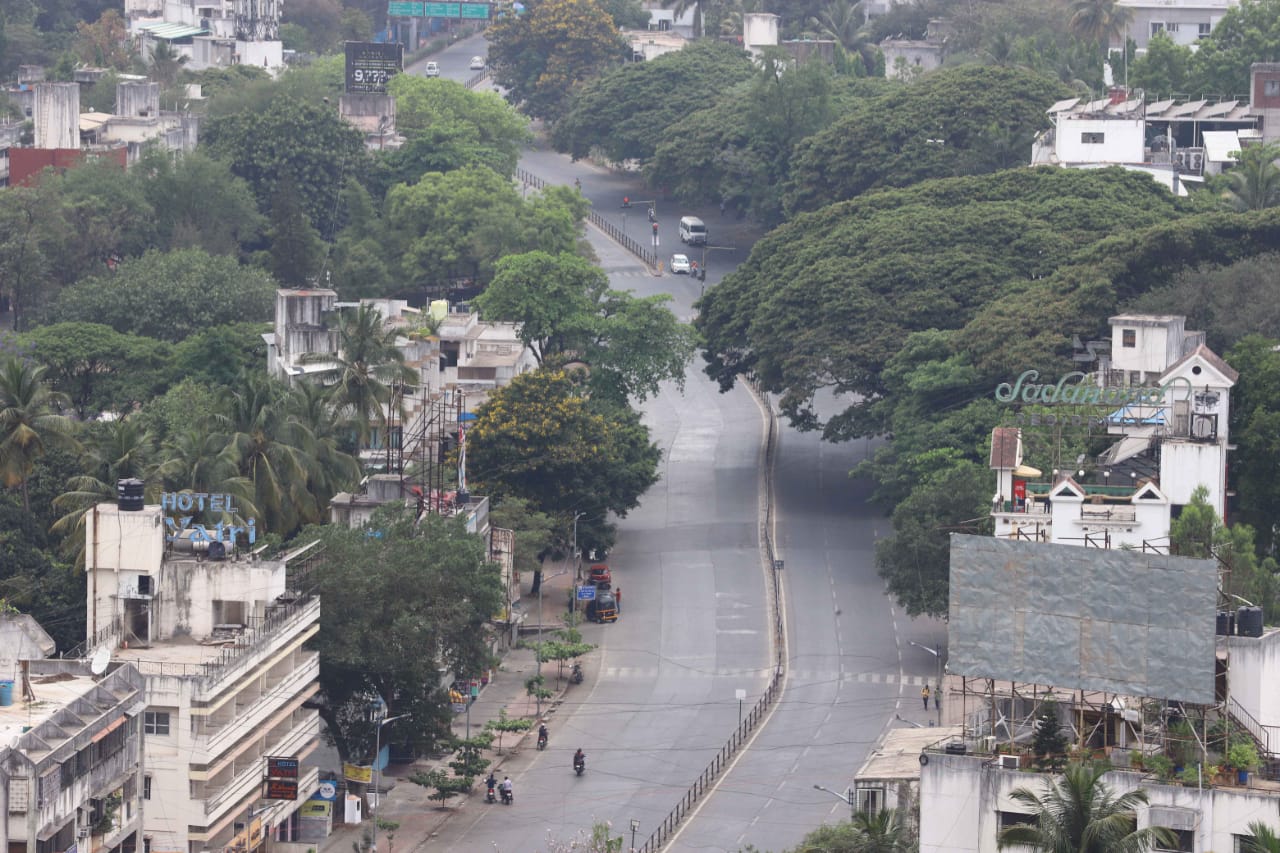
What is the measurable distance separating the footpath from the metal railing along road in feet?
25.3

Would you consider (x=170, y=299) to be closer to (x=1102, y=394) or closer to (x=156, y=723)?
(x=1102, y=394)

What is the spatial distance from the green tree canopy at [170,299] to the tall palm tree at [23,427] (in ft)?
134

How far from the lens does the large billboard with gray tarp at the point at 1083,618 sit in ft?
277

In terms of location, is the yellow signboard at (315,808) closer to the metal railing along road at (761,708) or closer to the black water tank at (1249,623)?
the metal railing along road at (761,708)

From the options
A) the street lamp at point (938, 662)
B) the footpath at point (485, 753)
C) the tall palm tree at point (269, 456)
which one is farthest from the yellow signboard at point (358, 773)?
the street lamp at point (938, 662)

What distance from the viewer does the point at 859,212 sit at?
17925 cm

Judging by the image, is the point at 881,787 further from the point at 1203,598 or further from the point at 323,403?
the point at 323,403

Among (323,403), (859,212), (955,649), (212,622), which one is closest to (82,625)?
(212,622)

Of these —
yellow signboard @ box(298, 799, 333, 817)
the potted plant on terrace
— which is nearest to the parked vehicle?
yellow signboard @ box(298, 799, 333, 817)

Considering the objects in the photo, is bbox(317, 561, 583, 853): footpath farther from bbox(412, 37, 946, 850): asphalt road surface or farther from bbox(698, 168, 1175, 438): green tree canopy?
bbox(698, 168, 1175, 438): green tree canopy

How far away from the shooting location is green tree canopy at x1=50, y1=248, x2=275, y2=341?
585ft

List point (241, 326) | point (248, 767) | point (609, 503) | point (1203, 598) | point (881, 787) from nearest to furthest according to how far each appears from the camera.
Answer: point (1203, 598) → point (881, 787) → point (248, 767) → point (609, 503) → point (241, 326)

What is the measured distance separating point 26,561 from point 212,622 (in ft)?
61.8

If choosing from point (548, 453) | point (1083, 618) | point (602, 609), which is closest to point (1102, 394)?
point (602, 609)
